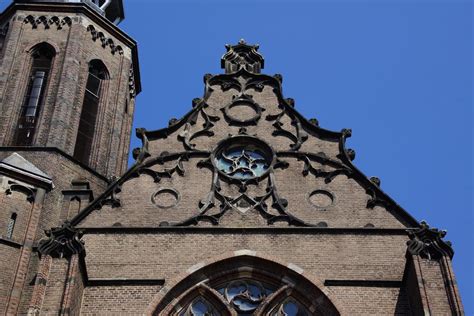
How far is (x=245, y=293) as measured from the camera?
51.8 feet

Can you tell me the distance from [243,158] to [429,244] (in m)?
5.06

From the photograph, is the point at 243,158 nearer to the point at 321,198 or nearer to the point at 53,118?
the point at 321,198

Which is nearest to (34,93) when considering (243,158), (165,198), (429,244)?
(165,198)

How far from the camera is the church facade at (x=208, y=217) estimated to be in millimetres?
15180

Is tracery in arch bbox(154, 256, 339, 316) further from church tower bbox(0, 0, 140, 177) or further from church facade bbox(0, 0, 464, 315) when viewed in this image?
church tower bbox(0, 0, 140, 177)

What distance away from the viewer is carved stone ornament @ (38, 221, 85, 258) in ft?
48.6

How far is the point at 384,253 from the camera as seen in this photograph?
16.0m

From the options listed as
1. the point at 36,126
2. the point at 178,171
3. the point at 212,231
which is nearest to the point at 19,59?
the point at 36,126

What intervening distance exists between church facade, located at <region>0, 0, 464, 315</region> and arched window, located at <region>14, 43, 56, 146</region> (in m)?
0.05

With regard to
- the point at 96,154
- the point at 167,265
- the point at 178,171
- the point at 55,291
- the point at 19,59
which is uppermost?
the point at 19,59

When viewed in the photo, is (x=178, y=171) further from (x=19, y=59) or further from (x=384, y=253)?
(x=19, y=59)

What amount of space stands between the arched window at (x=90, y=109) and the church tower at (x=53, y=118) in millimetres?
29

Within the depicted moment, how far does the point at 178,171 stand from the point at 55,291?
4646 millimetres

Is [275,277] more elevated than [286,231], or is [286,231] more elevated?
[286,231]
